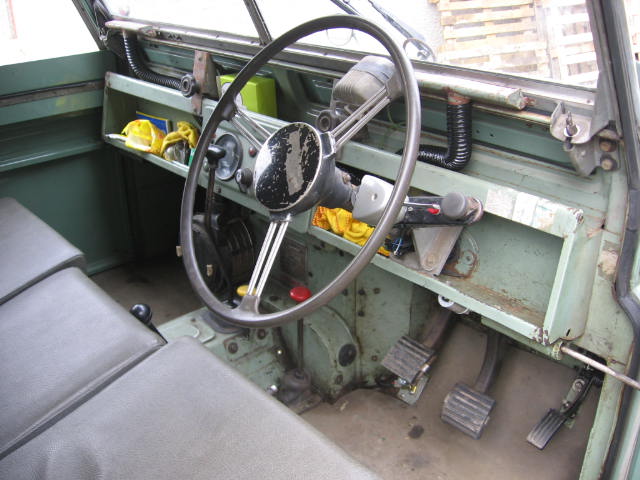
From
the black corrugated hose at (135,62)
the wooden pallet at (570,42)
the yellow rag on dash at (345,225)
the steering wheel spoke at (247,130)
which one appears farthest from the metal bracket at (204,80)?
the wooden pallet at (570,42)

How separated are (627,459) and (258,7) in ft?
5.39

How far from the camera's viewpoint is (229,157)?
2002 mm

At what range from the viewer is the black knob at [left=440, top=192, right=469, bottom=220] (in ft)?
4.54

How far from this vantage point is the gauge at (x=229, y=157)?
196 centimetres

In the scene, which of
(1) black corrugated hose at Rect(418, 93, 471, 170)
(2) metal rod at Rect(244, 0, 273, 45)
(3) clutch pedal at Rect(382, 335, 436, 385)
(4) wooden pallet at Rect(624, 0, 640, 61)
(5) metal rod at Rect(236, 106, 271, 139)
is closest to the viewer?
(4) wooden pallet at Rect(624, 0, 640, 61)

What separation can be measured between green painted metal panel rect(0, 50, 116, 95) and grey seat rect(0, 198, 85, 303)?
26.7 inches

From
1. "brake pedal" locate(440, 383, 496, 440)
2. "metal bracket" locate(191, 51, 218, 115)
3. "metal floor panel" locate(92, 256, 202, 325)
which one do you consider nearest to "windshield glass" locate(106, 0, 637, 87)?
"metal bracket" locate(191, 51, 218, 115)

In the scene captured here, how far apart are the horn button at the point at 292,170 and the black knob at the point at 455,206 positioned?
29cm

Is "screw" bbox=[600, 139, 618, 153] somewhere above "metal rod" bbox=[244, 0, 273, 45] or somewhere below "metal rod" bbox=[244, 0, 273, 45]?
below

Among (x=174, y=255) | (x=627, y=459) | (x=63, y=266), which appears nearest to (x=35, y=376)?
(x=63, y=266)

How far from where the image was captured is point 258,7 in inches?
75.1

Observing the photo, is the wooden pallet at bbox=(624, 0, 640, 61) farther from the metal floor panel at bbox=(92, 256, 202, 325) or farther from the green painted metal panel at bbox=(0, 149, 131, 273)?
the green painted metal panel at bbox=(0, 149, 131, 273)

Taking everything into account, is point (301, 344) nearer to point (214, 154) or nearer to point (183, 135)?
point (214, 154)

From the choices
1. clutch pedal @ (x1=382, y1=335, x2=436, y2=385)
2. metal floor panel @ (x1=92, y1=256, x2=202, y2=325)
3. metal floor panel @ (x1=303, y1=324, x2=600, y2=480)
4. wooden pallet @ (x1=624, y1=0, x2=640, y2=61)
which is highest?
wooden pallet @ (x1=624, y1=0, x2=640, y2=61)
